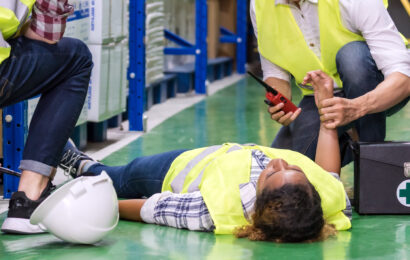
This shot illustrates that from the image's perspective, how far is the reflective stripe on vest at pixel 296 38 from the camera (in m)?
3.36

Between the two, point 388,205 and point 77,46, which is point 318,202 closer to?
point 388,205

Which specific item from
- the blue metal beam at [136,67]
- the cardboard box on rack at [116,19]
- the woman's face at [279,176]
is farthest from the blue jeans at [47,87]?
the blue metal beam at [136,67]

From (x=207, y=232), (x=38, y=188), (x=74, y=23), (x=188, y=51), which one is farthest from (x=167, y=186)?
(x=188, y=51)

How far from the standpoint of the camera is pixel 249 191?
9.08 feet

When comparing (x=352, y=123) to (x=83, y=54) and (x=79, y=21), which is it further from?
(x=79, y=21)

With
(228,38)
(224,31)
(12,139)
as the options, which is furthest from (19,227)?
(224,31)

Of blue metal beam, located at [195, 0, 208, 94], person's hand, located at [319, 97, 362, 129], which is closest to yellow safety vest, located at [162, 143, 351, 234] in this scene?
person's hand, located at [319, 97, 362, 129]

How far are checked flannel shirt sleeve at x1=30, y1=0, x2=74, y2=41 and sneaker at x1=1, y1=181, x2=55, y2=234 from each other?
0.53m

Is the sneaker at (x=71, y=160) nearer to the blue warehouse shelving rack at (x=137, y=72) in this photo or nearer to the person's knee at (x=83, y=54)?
the blue warehouse shelving rack at (x=137, y=72)

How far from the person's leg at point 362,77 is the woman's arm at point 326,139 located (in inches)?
6.2

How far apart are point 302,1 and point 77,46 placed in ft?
3.44

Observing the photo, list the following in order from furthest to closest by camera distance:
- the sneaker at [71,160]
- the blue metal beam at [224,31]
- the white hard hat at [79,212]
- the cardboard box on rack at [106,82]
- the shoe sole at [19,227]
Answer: the blue metal beam at [224,31]
the cardboard box on rack at [106,82]
the sneaker at [71,160]
the shoe sole at [19,227]
the white hard hat at [79,212]

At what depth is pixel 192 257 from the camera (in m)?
2.54

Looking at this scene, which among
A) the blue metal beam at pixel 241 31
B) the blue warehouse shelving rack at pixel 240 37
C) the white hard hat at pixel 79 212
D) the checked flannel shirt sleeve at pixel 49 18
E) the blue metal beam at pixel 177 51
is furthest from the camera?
the blue metal beam at pixel 241 31
